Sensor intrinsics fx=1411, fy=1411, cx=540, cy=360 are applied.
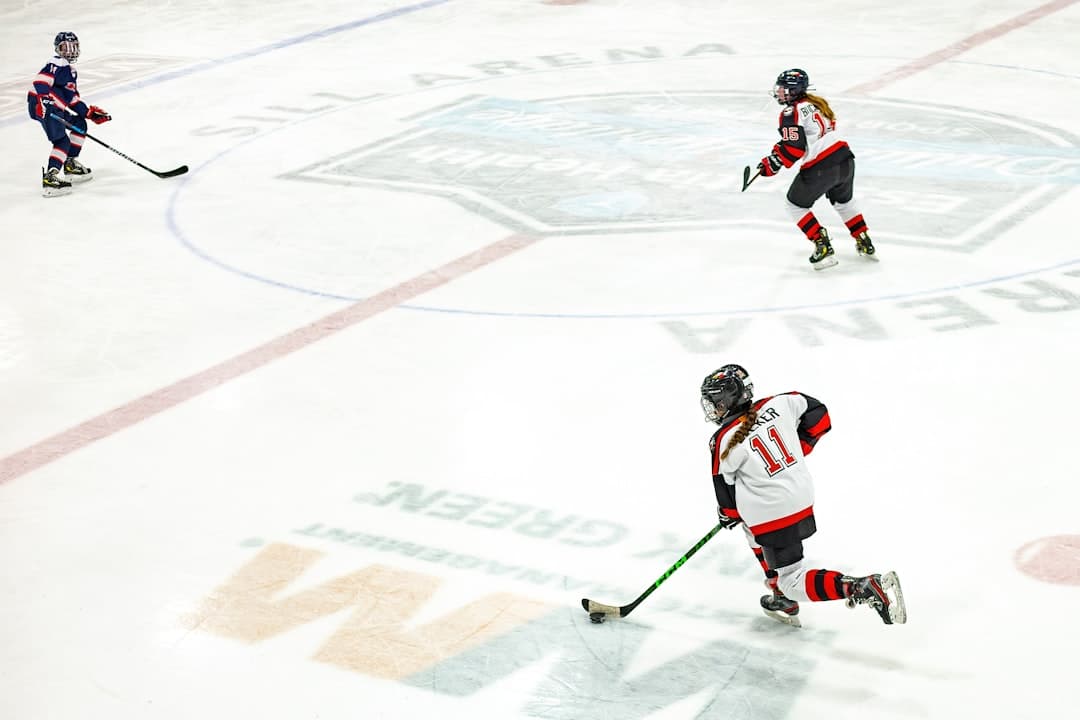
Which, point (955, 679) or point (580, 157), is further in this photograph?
point (580, 157)

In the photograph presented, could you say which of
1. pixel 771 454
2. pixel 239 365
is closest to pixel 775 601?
pixel 771 454

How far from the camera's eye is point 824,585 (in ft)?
13.3

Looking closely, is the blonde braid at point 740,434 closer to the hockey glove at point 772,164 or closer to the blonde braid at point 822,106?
the hockey glove at point 772,164

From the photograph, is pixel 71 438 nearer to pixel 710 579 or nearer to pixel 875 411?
pixel 710 579

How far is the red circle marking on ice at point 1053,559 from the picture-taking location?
14.6 feet

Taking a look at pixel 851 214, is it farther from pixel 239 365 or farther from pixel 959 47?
pixel 959 47

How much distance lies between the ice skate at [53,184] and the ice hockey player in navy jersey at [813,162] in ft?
17.1

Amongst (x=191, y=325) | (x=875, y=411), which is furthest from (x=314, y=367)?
(x=875, y=411)

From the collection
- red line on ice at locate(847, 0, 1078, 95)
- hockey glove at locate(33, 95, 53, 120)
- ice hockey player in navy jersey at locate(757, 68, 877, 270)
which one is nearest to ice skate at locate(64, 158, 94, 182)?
hockey glove at locate(33, 95, 53, 120)

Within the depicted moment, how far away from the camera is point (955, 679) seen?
3967 millimetres

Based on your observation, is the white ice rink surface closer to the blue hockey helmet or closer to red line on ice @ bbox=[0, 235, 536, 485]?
red line on ice @ bbox=[0, 235, 536, 485]

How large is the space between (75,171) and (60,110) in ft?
1.65

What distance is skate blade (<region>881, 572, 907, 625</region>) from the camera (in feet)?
13.0

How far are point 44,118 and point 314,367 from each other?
439 centimetres
